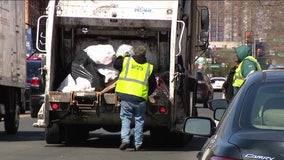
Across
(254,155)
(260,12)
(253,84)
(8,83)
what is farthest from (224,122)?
(260,12)

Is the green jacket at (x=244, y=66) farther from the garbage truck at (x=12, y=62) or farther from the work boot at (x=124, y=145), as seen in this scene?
the garbage truck at (x=12, y=62)

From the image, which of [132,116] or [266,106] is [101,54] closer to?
[132,116]

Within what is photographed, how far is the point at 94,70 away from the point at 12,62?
3.50 m

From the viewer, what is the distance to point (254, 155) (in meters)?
3.86

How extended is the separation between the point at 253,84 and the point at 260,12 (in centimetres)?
2425

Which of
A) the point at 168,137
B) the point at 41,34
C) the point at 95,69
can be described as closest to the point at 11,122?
the point at 95,69

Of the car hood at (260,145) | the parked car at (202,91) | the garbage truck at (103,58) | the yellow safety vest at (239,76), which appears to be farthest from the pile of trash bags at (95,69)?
the parked car at (202,91)

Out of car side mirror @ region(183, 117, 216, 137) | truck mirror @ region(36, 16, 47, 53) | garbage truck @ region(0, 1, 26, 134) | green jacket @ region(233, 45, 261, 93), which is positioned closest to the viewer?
car side mirror @ region(183, 117, 216, 137)

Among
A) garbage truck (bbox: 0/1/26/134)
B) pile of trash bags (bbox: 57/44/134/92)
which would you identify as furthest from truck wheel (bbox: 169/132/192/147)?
garbage truck (bbox: 0/1/26/134)

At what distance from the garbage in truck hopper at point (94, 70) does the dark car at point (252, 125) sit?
6.86m

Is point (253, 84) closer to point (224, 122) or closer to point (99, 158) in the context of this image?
point (224, 122)

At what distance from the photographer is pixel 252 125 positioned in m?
4.33

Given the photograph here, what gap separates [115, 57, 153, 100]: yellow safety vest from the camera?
11297 mm

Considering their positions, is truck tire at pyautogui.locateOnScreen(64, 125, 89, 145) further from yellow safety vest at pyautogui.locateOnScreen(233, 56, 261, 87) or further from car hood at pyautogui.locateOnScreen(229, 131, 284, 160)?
car hood at pyautogui.locateOnScreen(229, 131, 284, 160)
